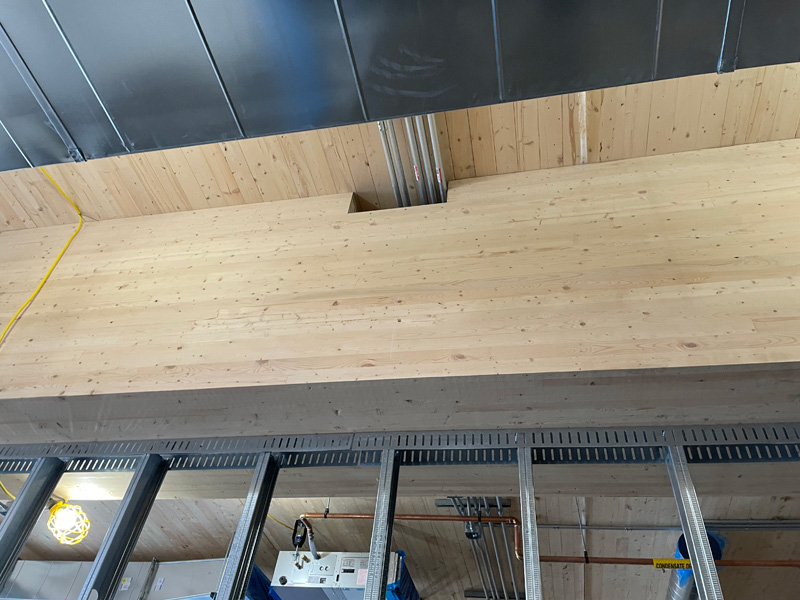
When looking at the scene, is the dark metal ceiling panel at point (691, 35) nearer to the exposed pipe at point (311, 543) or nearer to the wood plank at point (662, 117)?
the wood plank at point (662, 117)

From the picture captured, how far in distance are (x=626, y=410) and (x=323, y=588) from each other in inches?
117

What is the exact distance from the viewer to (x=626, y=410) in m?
2.50

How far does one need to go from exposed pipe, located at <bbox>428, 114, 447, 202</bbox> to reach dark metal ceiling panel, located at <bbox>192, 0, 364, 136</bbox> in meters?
1.19

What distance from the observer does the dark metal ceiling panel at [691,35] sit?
1.93 metres

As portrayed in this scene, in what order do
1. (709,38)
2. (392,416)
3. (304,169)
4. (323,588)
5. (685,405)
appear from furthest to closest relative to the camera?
(323,588) < (304,169) < (392,416) < (685,405) < (709,38)

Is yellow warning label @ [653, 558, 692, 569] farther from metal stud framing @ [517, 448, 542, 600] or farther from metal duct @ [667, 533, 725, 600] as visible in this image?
metal stud framing @ [517, 448, 542, 600]

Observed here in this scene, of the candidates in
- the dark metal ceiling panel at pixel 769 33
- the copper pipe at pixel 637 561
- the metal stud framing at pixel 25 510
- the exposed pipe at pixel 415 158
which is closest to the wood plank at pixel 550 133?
the exposed pipe at pixel 415 158

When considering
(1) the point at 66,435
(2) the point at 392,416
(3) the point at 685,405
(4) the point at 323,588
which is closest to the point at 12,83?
(1) the point at 66,435

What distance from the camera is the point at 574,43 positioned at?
6.70 ft

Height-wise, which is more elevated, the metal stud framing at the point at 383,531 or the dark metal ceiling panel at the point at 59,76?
the dark metal ceiling panel at the point at 59,76

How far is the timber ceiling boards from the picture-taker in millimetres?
1979

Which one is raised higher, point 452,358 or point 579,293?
point 579,293

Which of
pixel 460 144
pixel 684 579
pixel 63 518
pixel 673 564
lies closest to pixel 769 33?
pixel 460 144

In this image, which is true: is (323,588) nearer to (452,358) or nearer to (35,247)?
(452,358)
